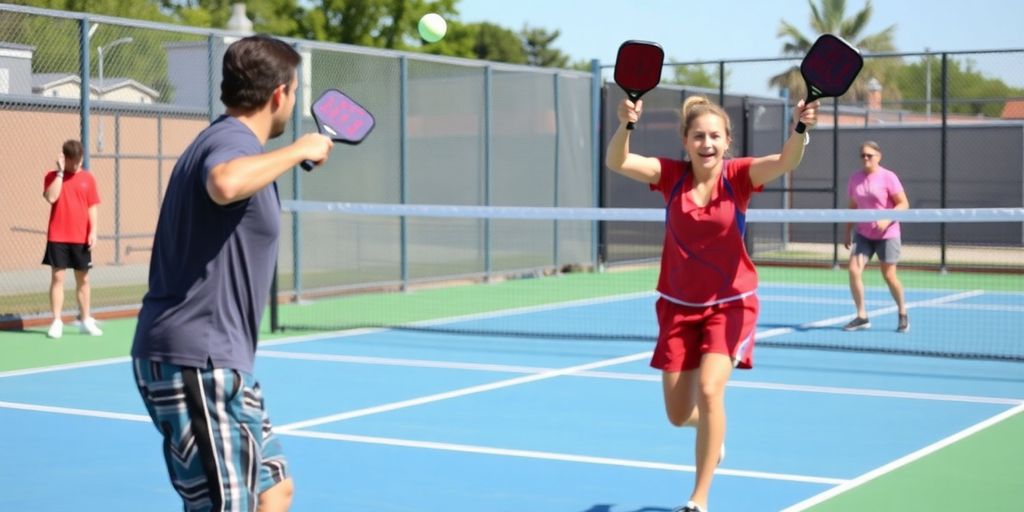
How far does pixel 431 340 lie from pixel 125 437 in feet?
17.1

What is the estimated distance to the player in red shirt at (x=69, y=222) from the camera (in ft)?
42.6

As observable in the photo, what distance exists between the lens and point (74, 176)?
1298 cm

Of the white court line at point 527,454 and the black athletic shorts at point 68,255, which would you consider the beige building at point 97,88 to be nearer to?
the black athletic shorts at point 68,255

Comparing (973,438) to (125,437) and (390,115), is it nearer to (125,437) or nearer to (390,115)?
(125,437)

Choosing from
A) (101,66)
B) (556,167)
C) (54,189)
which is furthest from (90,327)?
(556,167)

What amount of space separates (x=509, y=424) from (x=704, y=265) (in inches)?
109

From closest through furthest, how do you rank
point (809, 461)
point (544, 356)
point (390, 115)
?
1. point (809, 461)
2. point (544, 356)
3. point (390, 115)

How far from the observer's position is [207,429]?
12.9 ft

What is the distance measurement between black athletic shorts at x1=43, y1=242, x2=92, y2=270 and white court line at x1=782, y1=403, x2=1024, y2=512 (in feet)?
26.7

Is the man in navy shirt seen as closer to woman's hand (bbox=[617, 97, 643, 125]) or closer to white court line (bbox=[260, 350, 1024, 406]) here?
woman's hand (bbox=[617, 97, 643, 125])

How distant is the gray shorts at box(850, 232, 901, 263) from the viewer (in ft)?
44.5

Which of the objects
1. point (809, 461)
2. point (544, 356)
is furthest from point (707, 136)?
point (544, 356)

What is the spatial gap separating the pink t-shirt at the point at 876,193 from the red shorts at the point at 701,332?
24.7ft

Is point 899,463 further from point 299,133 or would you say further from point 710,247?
point 299,133
